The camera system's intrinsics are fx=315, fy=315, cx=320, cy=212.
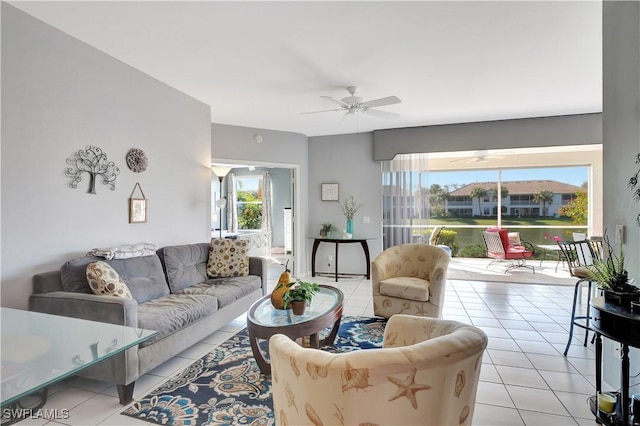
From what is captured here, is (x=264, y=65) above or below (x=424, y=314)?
above

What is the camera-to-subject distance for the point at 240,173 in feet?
28.3

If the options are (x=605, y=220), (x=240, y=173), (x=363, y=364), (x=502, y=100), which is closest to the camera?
(x=363, y=364)

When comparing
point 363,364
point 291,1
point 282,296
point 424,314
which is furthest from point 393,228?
point 363,364

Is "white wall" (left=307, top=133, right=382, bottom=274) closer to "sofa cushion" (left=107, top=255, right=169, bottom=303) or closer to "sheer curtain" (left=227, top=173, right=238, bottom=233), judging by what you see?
"sheer curtain" (left=227, top=173, right=238, bottom=233)

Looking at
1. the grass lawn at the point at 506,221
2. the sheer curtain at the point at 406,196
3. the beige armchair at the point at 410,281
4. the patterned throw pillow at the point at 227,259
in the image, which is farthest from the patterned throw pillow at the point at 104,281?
the grass lawn at the point at 506,221

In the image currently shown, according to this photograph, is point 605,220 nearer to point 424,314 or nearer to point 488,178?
point 424,314

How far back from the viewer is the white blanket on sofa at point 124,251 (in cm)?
267

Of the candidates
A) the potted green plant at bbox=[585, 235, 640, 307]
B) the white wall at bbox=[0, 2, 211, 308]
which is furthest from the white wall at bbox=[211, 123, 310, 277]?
the potted green plant at bbox=[585, 235, 640, 307]

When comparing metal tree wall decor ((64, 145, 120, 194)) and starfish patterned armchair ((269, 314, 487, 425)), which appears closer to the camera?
starfish patterned armchair ((269, 314, 487, 425))

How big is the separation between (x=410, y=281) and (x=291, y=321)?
1.67 m

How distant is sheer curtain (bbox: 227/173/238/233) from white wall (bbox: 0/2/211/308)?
470 cm

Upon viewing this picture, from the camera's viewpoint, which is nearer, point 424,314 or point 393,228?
point 424,314

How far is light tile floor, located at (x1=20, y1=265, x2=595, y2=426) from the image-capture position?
197 centimetres

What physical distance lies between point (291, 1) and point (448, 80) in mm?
2096
